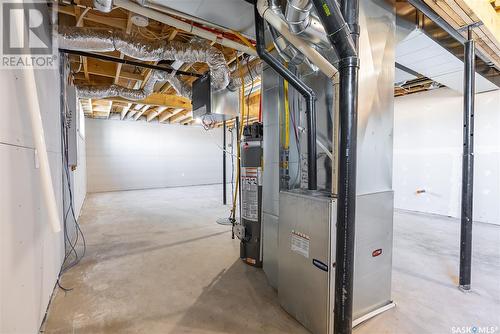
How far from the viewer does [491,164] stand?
13.3 ft

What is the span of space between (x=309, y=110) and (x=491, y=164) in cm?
429

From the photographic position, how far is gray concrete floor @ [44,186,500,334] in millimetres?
1624

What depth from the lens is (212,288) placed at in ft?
6.73

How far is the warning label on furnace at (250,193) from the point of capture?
2363mm

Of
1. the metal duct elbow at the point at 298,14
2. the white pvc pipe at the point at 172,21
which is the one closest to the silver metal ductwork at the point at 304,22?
the metal duct elbow at the point at 298,14

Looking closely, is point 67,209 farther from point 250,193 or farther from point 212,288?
point 250,193

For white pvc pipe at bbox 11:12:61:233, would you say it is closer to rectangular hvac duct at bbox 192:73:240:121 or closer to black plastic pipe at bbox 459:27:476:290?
rectangular hvac duct at bbox 192:73:240:121

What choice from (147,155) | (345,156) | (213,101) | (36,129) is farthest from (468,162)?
(147,155)

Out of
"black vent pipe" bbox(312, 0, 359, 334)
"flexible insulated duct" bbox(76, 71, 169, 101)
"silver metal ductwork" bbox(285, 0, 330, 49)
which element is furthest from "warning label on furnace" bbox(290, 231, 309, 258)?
"flexible insulated duct" bbox(76, 71, 169, 101)

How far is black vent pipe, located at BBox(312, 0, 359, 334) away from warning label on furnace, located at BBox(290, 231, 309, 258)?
1.11 ft

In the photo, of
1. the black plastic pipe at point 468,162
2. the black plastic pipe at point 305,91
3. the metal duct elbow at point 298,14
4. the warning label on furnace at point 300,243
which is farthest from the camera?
the black plastic pipe at point 468,162

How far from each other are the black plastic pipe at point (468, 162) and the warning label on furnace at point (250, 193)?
1757mm

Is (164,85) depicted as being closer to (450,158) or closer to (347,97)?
(347,97)

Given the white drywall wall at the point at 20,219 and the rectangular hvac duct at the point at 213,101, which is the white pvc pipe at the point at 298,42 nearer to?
the white drywall wall at the point at 20,219
